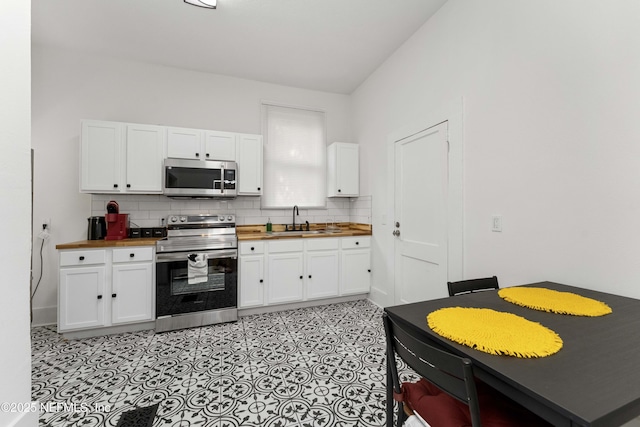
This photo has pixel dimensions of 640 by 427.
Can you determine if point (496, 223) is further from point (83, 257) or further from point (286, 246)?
point (83, 257)

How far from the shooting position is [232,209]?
3.63m

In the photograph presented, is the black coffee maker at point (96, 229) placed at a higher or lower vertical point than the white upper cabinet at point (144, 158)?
lower

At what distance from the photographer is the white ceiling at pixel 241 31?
7.96 ft

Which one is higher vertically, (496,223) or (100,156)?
(100,156)

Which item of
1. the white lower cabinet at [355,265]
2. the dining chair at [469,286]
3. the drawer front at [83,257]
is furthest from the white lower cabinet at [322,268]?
the drawer front at [83,257]

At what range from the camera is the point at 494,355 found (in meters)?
0.83

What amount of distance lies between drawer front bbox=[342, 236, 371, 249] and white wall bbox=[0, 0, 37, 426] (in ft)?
9.58

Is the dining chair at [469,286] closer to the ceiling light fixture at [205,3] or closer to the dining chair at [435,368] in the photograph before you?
the dining chair at [435,368]

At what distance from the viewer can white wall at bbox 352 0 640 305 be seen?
135cm

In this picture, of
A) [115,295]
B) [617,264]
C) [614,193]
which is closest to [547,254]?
[617,264]

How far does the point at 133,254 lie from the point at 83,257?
414 mm

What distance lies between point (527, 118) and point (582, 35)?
0.48m

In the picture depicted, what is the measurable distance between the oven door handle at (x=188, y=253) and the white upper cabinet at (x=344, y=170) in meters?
1.75

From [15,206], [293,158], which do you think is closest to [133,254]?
[15,206]
